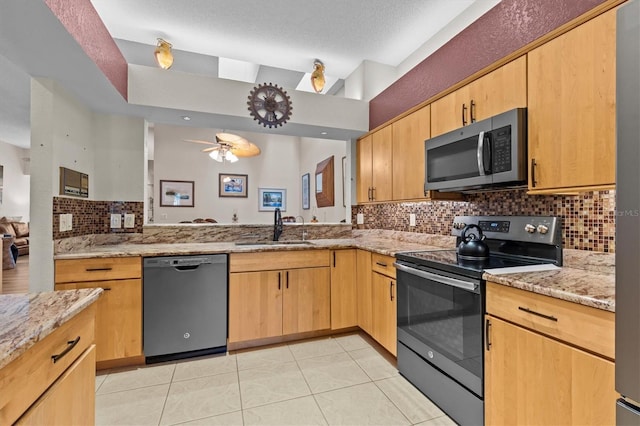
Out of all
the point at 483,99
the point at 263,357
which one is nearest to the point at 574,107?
the point at 483,99

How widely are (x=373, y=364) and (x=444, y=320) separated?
846mm

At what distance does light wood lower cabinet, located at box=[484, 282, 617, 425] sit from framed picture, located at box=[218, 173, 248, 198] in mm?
5360

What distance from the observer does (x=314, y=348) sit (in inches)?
101

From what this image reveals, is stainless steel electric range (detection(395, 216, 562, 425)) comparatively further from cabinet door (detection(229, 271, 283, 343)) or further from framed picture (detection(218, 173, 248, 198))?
framed picture (detection(218, 173, 248, 198))

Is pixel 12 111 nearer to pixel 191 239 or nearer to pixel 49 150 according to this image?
pixel 49 150

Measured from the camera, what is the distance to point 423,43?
9.33 ft

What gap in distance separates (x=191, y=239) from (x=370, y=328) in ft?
6.12

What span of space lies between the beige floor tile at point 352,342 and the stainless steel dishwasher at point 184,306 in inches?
39.7

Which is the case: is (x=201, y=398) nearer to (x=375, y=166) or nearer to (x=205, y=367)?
(x=205, y=367)

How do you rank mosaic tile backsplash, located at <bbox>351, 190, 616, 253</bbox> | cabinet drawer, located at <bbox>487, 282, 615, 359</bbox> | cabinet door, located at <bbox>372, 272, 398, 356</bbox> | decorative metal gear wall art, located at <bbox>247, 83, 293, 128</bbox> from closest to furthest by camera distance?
cabinet drawer, located at <bbox>487, 282, 615, 359</bbox> < mosaic tile backsplash, located at <bbox>351, 190, 616, 253</bbox> < cabinet door, located at <bbox>372, 272, 398, 356</bbox> < decorative metal gear wall art, located at <bbox>247, 83, 293, 128</bbox>

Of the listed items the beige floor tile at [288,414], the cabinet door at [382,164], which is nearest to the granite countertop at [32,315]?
the beige floor tile at [288,414]

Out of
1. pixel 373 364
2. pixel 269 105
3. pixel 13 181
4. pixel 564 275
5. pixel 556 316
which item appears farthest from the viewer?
pixel 13 181

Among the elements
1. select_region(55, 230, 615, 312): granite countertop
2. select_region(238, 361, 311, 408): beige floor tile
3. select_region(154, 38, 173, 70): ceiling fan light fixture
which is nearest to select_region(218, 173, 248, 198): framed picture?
select_region(154, 38, 173, 70): ceiling fan light fixture

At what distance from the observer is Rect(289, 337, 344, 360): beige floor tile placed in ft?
8.04
